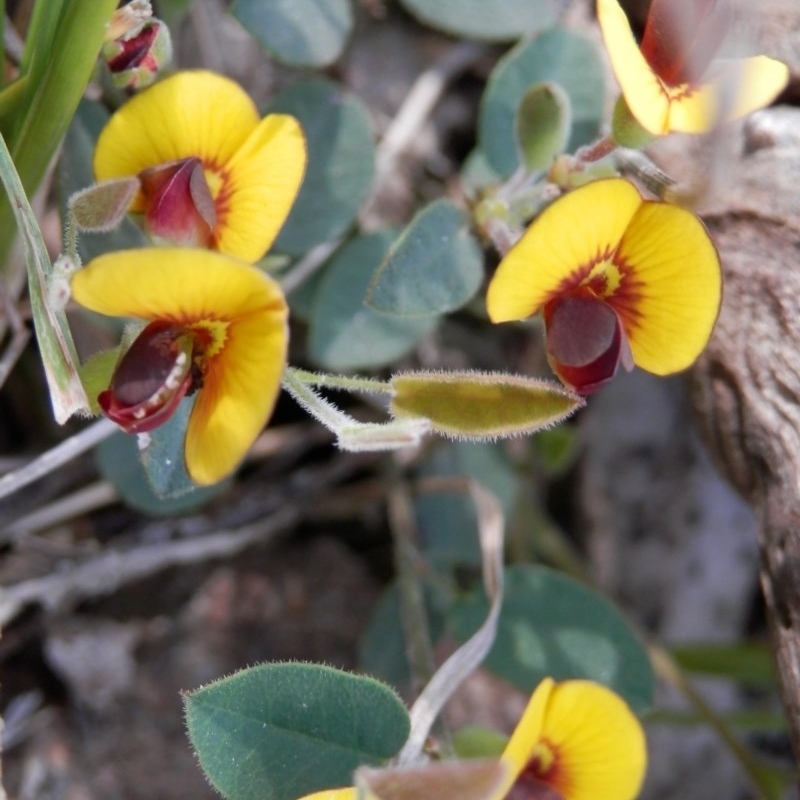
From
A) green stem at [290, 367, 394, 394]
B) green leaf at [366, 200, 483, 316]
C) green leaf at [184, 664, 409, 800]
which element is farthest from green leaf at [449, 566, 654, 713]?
green stem at [290, 367, 394, 394]

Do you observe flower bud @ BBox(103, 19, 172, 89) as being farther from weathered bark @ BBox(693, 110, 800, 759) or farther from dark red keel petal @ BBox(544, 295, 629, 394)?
weathered bark @ BBox(693, 110, 800, 759)

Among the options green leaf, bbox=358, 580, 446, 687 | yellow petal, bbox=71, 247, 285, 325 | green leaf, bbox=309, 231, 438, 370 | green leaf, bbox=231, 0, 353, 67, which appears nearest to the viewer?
yellow petal, bbox=71, 247, 285, 325

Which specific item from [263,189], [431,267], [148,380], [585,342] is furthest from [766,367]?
[148,380]

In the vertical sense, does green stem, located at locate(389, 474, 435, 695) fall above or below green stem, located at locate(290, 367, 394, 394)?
below

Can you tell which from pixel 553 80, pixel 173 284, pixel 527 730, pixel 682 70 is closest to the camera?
pixel 173 284

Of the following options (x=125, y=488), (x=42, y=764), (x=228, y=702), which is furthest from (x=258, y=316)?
(x=42, y=764)

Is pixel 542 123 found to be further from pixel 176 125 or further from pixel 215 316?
pixel 215 316

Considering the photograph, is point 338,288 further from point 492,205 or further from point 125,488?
point 125,488
